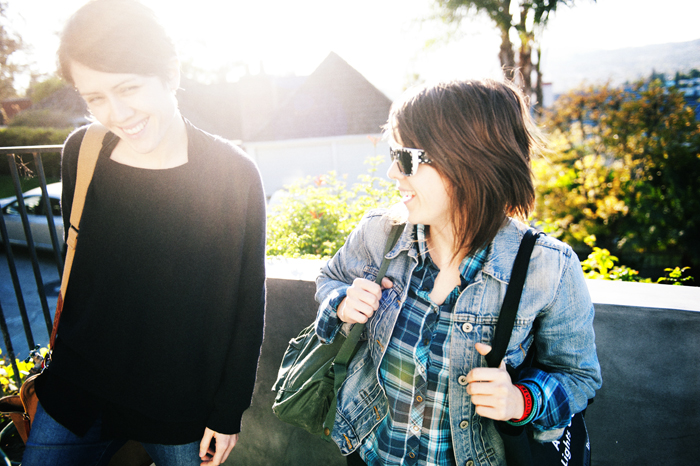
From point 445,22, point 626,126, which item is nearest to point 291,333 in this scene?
point 626,126

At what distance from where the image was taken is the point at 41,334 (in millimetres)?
6145

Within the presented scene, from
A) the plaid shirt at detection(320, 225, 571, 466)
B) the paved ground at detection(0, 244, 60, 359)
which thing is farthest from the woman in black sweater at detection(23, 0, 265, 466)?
the paved ground at detection(0, 244, 60, 359)

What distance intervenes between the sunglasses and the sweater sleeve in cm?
55

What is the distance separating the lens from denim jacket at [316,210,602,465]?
3.83 feet

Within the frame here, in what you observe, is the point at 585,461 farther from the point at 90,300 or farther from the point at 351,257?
the point at 90,300

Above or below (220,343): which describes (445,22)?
above

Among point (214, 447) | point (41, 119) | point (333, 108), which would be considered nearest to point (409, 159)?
point (214, 447)

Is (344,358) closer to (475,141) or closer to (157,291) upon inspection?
(157,291)

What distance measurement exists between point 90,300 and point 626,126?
931 cm

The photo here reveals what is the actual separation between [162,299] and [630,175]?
8.32 meters

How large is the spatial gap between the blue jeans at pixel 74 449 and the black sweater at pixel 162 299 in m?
0.05

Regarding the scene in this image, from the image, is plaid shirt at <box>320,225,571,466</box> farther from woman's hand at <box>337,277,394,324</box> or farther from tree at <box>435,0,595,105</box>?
tree at <box>435,0,595,105</box>

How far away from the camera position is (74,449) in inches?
57.5

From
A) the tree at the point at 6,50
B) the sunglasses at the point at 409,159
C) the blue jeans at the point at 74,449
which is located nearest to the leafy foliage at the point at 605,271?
the sunglasses at the point at 409,159
